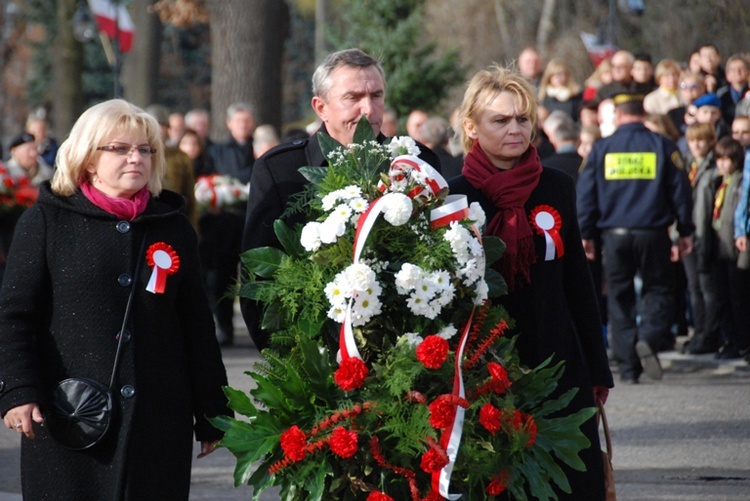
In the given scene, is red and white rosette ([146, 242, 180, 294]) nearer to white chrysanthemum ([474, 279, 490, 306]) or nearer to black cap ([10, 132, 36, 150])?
white chrysanthemum ([474, 279, 490, 306])

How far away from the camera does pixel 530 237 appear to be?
15.0 ft

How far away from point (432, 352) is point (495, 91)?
4.06 ft

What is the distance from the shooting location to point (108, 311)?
4297 millimetres

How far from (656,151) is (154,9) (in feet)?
46.6

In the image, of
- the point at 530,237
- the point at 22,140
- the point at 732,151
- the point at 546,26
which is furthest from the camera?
the point at 546,26

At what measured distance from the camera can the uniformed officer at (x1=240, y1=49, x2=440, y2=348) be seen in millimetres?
4586

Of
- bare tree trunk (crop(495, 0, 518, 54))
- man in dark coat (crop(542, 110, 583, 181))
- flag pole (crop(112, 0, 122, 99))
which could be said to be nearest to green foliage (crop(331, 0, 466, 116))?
flag pole (crop(112, 0, 122, 99))

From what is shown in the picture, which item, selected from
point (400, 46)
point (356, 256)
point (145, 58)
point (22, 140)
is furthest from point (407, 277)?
point (145, 58)

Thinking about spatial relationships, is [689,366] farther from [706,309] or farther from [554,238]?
[554,238]

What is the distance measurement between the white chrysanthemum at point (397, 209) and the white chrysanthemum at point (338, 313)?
1.03 feet

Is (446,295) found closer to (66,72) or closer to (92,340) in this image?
(92,340)

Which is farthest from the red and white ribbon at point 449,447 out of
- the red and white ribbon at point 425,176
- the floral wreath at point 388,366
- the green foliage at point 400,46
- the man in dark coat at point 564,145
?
the green foliage at point 400,46

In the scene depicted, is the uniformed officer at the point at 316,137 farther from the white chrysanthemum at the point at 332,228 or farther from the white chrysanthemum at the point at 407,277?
the white chrysanthemum at the point at 407,277

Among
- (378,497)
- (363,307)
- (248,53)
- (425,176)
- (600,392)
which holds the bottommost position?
(378,497)
